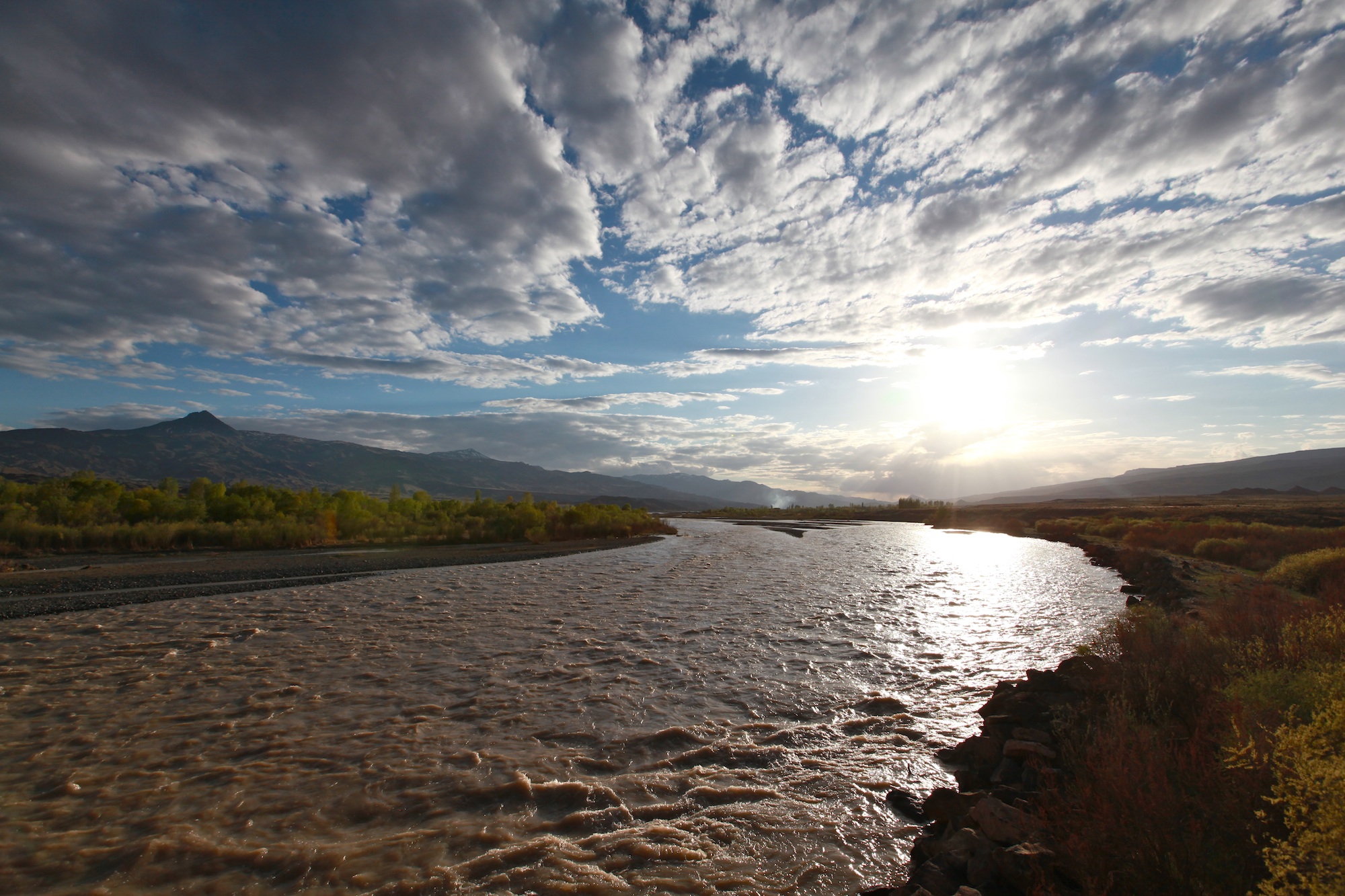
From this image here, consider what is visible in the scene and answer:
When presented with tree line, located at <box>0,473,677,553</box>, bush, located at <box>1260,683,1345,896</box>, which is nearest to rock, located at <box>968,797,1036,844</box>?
bush, located at <box>1260,683,1345,896</box>

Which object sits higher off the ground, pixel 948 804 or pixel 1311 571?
pixel 1311 571

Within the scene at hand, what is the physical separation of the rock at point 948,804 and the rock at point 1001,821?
11.5 inches

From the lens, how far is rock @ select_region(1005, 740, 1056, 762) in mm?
6891

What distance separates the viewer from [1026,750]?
279 inches

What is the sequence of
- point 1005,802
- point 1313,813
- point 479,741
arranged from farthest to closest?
point 479,741, point 1005,802, point 1313,813

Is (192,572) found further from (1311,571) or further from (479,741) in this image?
(1311,571)

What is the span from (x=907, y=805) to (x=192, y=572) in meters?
28.4

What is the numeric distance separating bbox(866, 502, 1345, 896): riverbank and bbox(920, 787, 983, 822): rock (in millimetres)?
16

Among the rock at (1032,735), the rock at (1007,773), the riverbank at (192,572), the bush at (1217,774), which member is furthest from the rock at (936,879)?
the riverbank at (192,572)

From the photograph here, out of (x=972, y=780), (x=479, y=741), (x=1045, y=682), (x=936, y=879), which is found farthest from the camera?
(x=1045, y=682)

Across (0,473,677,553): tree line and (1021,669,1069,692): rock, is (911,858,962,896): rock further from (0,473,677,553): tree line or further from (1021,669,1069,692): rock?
(0,473,677,553): tree line

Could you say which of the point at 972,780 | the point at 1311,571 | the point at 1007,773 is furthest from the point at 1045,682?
the point at 1311,571

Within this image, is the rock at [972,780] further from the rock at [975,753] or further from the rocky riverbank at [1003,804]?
the rock at [975,753]

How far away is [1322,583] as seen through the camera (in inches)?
552
